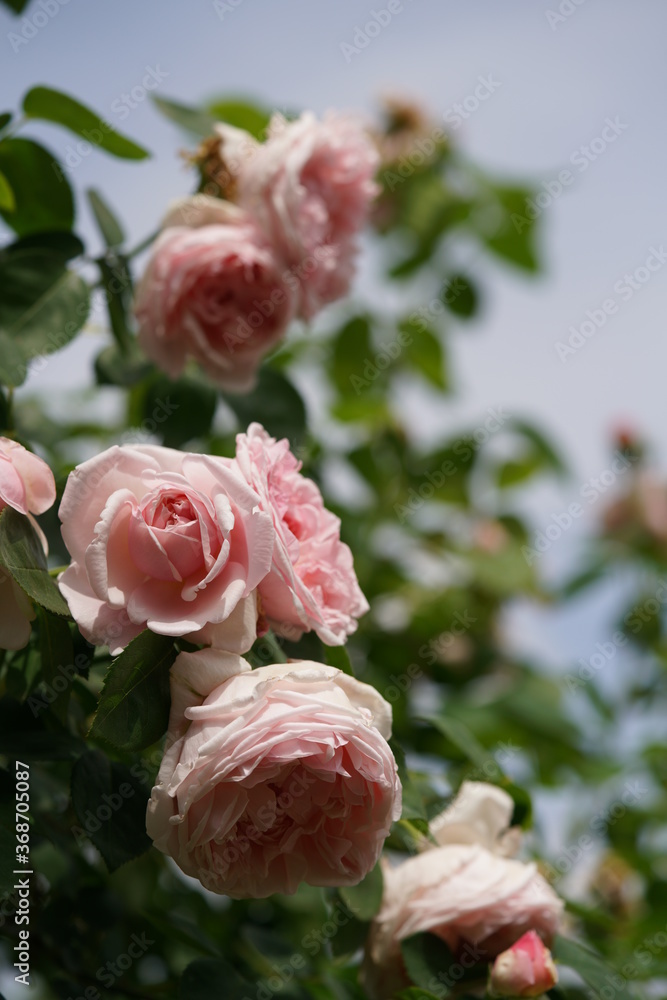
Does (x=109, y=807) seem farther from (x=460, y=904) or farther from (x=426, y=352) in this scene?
(x=426, y=352)

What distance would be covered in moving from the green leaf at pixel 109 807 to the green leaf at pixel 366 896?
0.71ft

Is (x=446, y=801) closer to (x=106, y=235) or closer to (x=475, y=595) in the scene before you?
(x=106, y=235)

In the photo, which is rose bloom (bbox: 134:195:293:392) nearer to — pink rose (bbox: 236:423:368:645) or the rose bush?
the rose bush

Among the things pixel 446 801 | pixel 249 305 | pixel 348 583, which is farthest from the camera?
pixel 249 305

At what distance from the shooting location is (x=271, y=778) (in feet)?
2.11

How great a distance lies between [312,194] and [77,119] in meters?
0.29

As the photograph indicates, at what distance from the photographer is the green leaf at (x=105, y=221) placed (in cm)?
114

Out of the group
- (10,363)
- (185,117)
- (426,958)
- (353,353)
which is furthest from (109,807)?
(353,353)

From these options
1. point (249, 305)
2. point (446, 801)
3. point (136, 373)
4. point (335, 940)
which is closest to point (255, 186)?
point (249, 305)

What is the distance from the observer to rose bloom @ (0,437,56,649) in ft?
2.18

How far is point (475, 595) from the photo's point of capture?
216 cm

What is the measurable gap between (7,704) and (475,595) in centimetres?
148

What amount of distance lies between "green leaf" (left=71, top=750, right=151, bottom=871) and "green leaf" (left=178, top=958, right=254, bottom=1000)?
6.3 inches

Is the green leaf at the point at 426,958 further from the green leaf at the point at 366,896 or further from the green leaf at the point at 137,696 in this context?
the green leaf at the point at 137,696
